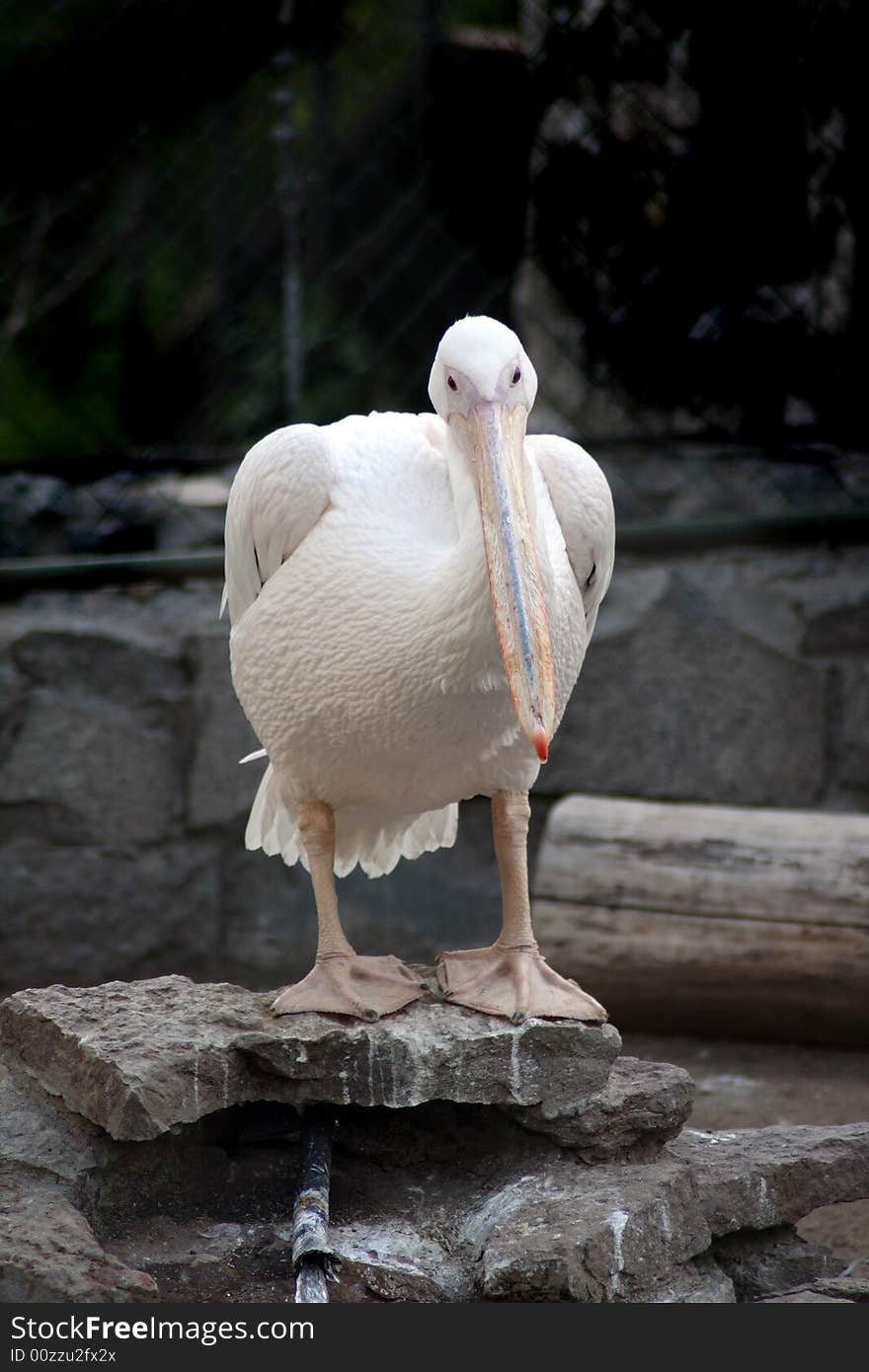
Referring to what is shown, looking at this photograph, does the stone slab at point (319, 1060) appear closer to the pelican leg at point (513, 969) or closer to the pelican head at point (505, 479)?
the pelican leg at point (513, 969)

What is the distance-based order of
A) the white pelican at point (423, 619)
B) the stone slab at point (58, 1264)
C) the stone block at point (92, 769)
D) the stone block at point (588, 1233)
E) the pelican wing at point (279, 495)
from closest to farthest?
the stone slab at point (58, 1264) < the stone block at point (588, 1233) < the white pelican at point (423, 619) < the pelican wing at point (279, 495) < the stone block at point (92, 769)

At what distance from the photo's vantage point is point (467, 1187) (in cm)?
284

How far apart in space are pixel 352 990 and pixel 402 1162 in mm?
302

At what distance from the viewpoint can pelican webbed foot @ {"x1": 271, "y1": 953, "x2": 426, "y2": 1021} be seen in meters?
2.86

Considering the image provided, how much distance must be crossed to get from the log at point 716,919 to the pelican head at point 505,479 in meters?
1.51

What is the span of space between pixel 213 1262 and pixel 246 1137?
0.36 meters

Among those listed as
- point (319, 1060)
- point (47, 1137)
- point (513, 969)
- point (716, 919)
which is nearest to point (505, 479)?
point (513, 969)

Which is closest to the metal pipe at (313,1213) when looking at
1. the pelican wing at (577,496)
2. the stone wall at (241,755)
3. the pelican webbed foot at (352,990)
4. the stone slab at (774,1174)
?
the pelican webbed foot at (352,990)

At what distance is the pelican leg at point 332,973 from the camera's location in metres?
2.87

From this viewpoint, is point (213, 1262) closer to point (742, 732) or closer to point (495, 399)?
point (495, 399)

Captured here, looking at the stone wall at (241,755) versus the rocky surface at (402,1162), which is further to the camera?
the stone wall at (241,755)

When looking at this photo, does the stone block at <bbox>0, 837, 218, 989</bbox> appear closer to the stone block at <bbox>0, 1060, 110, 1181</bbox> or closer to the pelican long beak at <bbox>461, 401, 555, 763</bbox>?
the stone block at <bbox>0, 1060, 110, 1181</bbox>

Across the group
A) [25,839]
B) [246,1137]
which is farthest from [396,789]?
[25,839]

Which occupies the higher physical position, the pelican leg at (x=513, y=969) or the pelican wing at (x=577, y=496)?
the pelican wing at (x=577, y=496)
